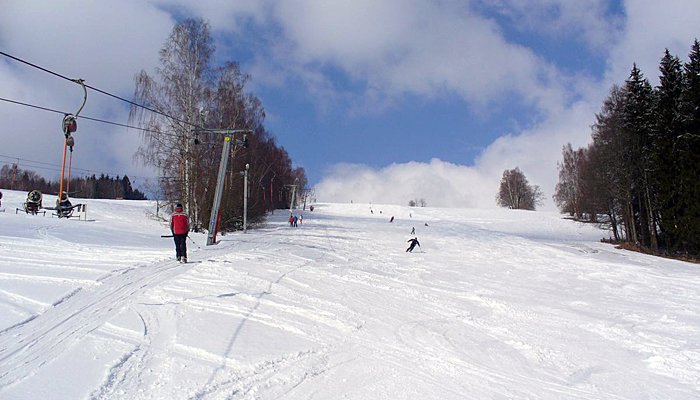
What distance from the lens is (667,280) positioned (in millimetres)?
13297

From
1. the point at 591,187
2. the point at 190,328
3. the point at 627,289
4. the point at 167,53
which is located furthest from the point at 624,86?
the point at 190,328

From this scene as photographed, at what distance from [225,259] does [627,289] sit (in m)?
11.5

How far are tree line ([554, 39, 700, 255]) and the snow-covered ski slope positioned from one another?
17785 millimetres

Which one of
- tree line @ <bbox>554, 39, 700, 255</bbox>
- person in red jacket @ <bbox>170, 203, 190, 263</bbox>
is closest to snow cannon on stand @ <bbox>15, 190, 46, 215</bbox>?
person in red jacket @ <bbox>170, 203, 190, 263</bbox>

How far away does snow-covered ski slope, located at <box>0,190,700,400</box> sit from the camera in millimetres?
3824

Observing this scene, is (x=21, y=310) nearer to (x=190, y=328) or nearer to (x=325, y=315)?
(x=190, y=328)

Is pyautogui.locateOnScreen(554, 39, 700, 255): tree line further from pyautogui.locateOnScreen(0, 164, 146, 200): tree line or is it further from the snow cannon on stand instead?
pyautogui.locateOnScreen(0, 164, 146, 200): tree line

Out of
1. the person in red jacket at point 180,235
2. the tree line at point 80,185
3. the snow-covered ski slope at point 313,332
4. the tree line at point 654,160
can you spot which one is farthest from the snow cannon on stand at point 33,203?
the tree line at point 80,185

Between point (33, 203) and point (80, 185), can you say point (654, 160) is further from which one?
point (80, 185)

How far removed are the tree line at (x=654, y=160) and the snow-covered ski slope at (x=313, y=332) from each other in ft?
58.3

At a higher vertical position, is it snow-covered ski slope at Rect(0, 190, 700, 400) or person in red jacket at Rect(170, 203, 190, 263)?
person in red jacket at Rect(170, 203, 190, 263)

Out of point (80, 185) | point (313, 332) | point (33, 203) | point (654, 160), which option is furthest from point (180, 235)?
point (80, 185)

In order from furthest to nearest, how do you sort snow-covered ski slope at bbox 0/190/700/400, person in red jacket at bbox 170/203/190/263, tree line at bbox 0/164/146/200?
tree line at bbox 0/164/146/200, person in red jacket at bbox 170/203/190/263, snow-covered ski slope at bbox 0/190/700/400

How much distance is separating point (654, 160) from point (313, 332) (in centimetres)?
3070
